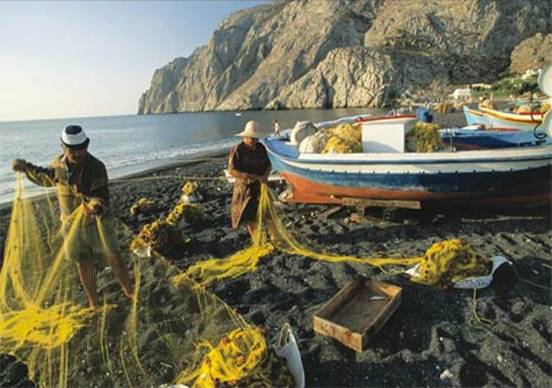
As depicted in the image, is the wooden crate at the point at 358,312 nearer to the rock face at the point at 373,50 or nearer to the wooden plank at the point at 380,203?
the wooden plank at the point at 380,203

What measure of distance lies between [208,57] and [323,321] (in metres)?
179

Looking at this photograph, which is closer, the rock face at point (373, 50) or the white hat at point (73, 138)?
the white hat at point (73, 138)

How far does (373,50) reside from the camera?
94.9 m

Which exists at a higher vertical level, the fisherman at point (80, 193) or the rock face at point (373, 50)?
the rock face at point (373, 50)

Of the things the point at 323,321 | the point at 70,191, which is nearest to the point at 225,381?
the point at 323,321

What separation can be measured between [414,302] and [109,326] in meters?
3.61

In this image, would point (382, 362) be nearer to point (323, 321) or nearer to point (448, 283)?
point (323, 321)

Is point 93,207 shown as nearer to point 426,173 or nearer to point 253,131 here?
point 253,131

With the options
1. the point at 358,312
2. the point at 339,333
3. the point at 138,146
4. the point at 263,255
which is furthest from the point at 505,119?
the point at 138,146

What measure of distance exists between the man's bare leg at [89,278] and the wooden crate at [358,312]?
2713 mm

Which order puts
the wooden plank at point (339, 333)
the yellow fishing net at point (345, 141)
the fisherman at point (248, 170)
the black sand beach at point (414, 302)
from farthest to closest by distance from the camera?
the yellow fishing net at point (345, 141)
the fisherman at point (248, 170)
the wooden plank at point (339, 333)
the black sand beach at point (414, 302)

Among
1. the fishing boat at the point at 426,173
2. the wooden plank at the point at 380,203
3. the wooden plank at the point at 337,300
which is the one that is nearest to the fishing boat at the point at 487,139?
the fishing boat at the point at 426,173

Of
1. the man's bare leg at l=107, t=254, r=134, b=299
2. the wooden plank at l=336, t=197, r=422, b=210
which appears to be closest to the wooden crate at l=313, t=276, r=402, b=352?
the man's bare leg at l=107, t=254, r=134, b=299

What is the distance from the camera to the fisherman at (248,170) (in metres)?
5.80
